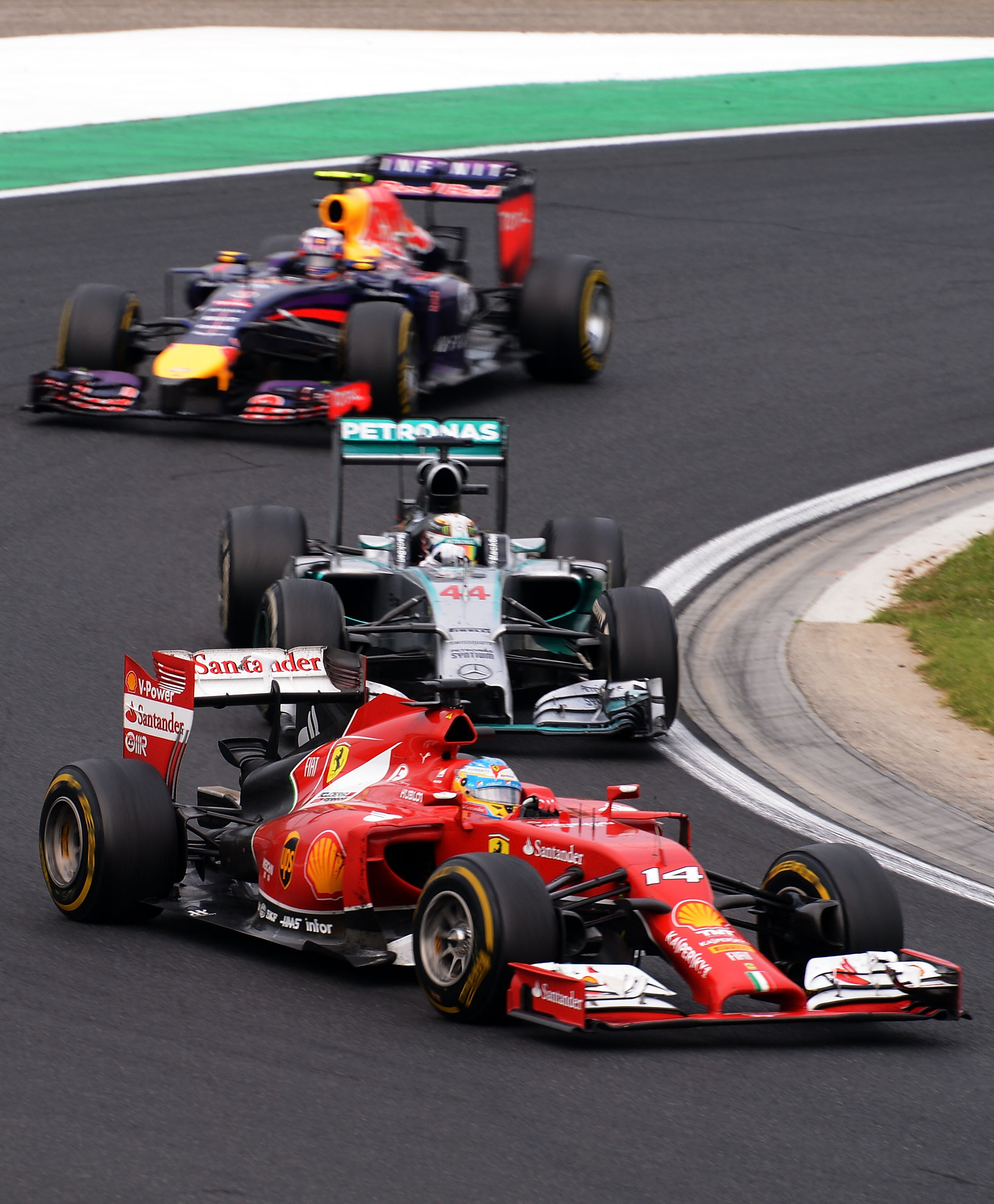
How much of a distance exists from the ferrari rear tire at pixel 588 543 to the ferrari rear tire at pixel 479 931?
539 centimetres

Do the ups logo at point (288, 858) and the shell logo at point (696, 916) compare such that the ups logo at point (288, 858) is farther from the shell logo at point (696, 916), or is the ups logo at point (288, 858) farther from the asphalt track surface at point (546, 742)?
the shell logo at point (696, 916)

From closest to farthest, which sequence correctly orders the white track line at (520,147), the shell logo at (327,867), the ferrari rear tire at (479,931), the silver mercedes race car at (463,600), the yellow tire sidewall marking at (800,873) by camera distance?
the ferrari rear tire at (479,931) → the yellow tire sidewall marking at (800,873) → the shell logo at (327,867) → the silver mercedes race car at (463,600) → the white track line at (520,147)

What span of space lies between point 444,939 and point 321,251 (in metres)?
11.3

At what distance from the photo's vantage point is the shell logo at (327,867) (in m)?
7.75

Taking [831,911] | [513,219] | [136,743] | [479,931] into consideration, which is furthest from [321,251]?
[479,931]

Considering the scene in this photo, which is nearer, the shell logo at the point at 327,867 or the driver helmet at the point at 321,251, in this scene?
the shell logo at the point at 327,867

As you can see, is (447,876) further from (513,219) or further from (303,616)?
(513,219)

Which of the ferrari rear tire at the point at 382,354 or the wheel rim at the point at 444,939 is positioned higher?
the ferrari rear tire at the point at 382,354

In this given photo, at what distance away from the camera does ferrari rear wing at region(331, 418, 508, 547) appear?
12344mm

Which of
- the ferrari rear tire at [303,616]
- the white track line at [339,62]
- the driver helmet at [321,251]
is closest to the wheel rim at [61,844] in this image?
the ferrari rear tire at [303,616]

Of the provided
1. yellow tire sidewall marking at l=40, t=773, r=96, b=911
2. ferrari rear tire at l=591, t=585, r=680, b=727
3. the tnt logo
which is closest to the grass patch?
ferrari rear tire at l=591, t=585, r=680, b=727

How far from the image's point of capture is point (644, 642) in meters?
11.2

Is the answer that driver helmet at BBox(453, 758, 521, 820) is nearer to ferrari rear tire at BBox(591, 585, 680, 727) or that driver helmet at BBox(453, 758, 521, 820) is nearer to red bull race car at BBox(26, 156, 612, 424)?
ferrari rear tire at BBox(591, 585, 680, 727)

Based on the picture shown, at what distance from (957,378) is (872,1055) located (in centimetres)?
1332
